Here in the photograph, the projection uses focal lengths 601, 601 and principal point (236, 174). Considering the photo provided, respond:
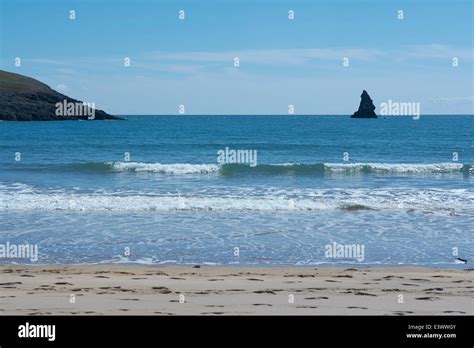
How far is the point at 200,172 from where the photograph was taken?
29.9 metres

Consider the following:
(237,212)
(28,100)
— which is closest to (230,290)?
(237,212)

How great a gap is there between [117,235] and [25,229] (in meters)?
2.42

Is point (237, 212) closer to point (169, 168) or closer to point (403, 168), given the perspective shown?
point (169, 168)

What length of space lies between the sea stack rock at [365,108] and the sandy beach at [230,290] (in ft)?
391

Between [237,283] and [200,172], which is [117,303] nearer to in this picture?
[237,283]

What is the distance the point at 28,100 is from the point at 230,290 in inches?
4418

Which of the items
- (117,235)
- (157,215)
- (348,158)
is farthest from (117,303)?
(348,158)

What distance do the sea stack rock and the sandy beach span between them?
119 metres

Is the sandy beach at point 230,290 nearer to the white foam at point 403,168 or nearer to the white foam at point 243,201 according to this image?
the white foam at point 243,201

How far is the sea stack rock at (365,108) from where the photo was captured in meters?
127

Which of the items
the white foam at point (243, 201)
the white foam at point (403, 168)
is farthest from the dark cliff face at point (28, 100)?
the white foam at point (243, 201)

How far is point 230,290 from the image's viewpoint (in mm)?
9070

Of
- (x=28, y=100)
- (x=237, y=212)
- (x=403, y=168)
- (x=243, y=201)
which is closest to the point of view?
(x=237, y=212)

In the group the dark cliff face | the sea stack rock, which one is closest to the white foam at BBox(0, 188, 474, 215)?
the dark cliff face
